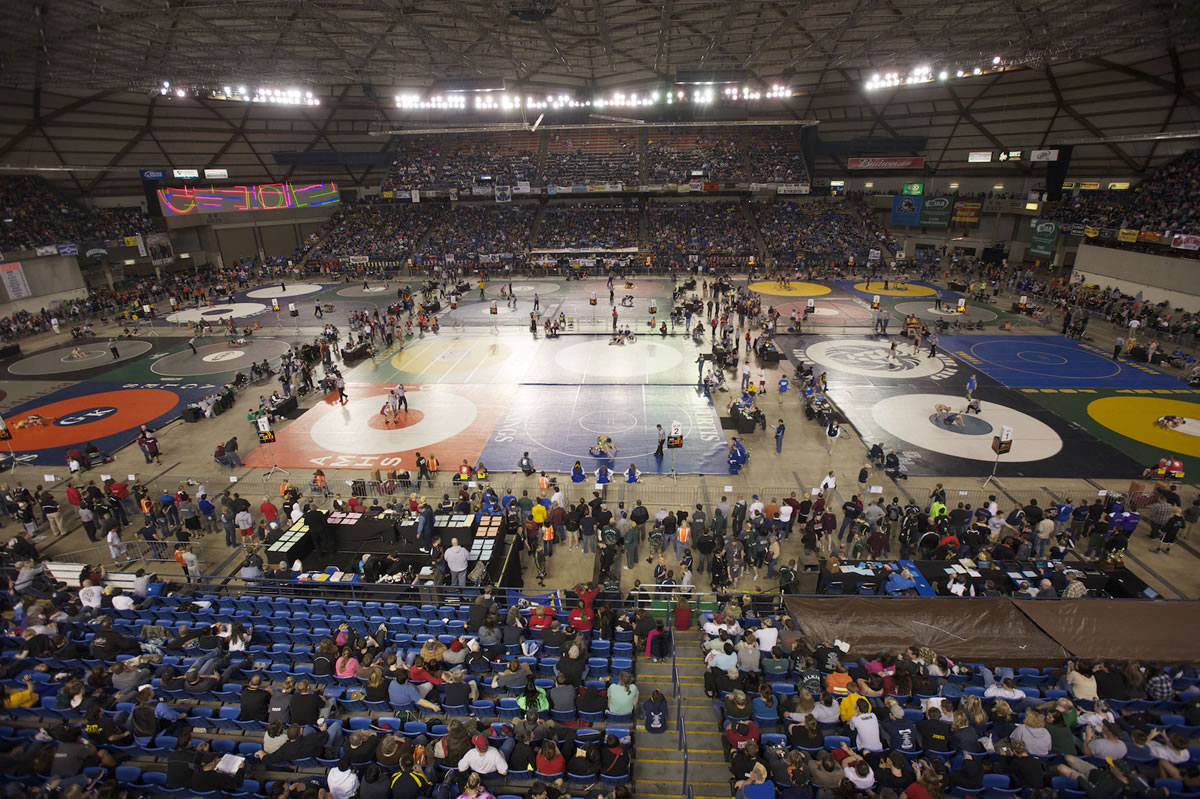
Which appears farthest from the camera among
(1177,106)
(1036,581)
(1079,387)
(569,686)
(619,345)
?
(1177,106)

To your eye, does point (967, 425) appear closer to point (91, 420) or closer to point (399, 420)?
point (399, 420)

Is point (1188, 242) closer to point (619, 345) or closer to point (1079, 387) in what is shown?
point (1079, 387)

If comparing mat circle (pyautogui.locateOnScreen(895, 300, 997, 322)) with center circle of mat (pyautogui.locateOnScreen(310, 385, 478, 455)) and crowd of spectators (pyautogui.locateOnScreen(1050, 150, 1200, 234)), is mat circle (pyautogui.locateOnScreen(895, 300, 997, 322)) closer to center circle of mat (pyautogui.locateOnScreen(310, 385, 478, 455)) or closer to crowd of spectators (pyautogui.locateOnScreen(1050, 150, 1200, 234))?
crowd of spectators (pyautogui.locateOnScreen(1050, 150, 1200, 234))

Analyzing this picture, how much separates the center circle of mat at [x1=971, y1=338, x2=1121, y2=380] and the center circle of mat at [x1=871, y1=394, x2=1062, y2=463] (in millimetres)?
7628

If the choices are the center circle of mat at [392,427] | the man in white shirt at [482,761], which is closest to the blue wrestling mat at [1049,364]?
the center circle of mat at [392,427]

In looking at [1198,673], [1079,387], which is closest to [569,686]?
[1198,673]

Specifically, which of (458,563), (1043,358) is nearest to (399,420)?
(458,563)

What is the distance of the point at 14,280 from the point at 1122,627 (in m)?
67.2

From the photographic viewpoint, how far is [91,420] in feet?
95.0

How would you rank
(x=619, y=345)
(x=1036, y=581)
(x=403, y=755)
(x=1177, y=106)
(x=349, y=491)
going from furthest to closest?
(x=1177, y=106)
(x=619, y=345)
(x=349, y=491)
(x=1036, y=581)
(x=403, y=755)

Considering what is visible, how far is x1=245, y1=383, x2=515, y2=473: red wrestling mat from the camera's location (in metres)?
24.6

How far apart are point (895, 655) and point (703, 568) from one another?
Answer: 21.5 ft

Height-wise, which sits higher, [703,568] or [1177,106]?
[1177,106]

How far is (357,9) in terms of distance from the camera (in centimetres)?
3500
